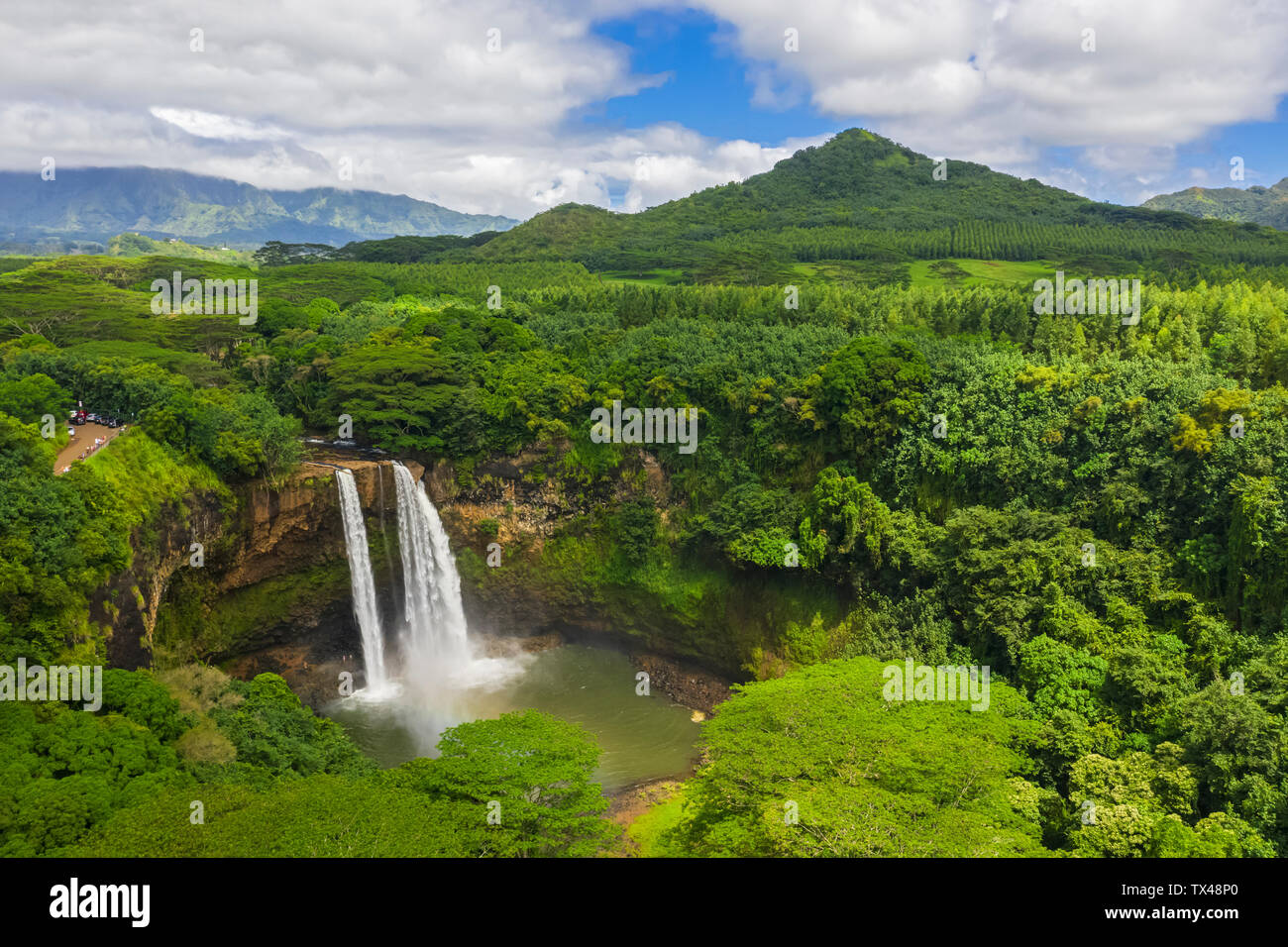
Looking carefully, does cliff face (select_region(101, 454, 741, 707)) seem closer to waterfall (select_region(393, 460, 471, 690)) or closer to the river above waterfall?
waterfall (select_region(393, 460, 471, 690))

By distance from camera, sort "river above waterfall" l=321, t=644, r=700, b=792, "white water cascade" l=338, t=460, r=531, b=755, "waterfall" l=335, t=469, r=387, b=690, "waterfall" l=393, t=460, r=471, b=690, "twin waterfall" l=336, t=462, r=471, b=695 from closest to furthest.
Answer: "river above waterfall" l=321, t=644, r=700, b=792 < "white water cascade" l=338, t=460, r=531, b=755 < "waterfall" l=335, t=469, r=387, b=690 < "twin waterfall" l=336, t=462, r=471, b=695 < "waterfall" l=393, t=460, r=471, b=690

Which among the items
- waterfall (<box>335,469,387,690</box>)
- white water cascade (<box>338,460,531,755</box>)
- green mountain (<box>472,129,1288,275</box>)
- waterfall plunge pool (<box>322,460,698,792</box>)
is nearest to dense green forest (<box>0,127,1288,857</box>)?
white water cascade (<box>338,460,531,755</box>)

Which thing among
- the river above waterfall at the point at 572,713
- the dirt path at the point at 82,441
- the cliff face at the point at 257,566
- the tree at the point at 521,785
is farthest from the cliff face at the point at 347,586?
the tree at the point at 521,785

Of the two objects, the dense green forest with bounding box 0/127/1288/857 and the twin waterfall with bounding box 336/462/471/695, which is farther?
the twin waterfall with bounding box 336/462/471/695

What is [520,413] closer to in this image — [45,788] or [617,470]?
[617,470]

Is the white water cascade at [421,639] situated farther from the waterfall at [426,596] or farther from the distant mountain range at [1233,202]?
the distant mountain range at [1233,202]
